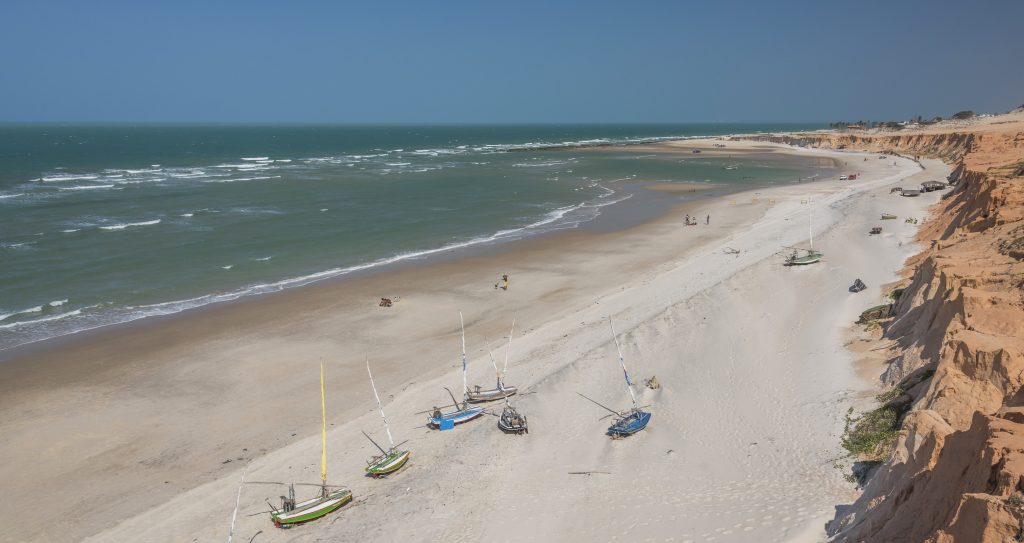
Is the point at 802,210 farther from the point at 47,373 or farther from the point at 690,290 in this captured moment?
the point at 47,373

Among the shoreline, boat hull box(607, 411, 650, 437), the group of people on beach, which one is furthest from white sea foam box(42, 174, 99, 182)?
boat hull box(607, 411, 650, 437)

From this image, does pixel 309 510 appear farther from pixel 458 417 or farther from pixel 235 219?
pixel 235 219

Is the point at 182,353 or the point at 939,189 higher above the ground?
the point at 939,189

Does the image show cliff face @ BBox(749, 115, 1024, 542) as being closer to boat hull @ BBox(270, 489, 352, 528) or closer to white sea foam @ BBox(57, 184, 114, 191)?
boat hull @ BBox(270, 489, 352, 528)

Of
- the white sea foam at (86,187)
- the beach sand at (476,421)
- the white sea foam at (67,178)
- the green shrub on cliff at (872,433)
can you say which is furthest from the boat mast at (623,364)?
the white sea foam at (67,178)

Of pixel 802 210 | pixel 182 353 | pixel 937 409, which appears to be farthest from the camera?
pixel 802 210

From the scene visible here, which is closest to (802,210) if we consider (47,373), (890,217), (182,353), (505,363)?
(890,217)
